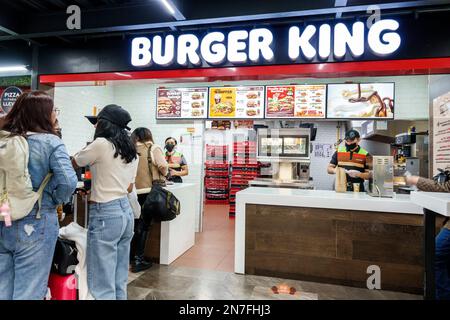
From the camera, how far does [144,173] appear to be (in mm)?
3266

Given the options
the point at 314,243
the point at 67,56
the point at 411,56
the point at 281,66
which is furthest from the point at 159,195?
the point at 411,56

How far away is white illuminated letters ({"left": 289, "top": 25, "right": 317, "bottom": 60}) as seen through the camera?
3.48m

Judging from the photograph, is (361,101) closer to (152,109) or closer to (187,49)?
(187,49)

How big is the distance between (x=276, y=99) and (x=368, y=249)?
286 cm

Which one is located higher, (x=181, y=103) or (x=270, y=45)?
(x=270, y=45)

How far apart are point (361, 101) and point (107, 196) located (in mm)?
4234

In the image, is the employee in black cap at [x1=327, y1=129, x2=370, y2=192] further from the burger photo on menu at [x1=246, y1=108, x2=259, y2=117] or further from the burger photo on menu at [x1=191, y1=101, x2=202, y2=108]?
the burger photo on menu at [x1=191, y1=101, x2=202, y2=108]

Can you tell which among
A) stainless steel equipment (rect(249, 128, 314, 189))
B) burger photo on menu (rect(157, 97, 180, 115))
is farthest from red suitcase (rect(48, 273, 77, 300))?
A: burger photo on menu (rect(157, 97, 180, 115))

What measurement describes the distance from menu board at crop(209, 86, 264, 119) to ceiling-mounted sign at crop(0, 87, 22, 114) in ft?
10.4

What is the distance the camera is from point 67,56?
430 centimetres

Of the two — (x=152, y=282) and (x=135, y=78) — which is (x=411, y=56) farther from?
(x=152, y=282)

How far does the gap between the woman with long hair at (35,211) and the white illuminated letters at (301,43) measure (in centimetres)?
272

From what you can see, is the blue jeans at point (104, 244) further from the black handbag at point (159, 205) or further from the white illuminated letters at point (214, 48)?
the white illuminated letters at point (214, 48)

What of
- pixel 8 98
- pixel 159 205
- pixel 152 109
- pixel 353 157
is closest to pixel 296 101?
pixel 353 157
